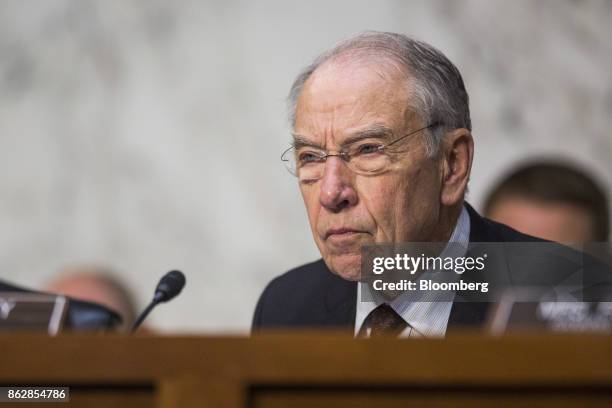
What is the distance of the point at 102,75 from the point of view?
13.5 ft

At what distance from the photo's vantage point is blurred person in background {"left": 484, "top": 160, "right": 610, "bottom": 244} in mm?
2287

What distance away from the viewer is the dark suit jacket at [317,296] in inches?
71.3

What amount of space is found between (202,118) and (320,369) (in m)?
2.95

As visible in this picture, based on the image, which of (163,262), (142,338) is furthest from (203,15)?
(142,338)

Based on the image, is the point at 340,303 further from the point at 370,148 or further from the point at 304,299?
the point at 370,148

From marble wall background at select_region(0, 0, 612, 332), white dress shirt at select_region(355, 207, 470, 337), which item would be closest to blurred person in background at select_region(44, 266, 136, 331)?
marble wall background at select_region(0, 0, 612, 332)

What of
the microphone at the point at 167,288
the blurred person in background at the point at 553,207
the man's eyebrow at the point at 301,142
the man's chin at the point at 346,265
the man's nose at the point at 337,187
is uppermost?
the blurred person in background at the point at 553,207

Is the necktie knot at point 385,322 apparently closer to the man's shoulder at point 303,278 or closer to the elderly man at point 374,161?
the elderly man at point 374,161

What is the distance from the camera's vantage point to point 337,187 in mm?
1774

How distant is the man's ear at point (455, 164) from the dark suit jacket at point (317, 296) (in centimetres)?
5

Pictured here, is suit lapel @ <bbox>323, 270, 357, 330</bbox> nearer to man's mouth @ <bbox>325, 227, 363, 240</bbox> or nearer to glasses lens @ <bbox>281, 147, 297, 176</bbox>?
man's mouth @ <bbox>325, 227, 363, 240</bbox>

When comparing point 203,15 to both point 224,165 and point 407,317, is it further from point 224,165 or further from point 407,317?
point 407,317

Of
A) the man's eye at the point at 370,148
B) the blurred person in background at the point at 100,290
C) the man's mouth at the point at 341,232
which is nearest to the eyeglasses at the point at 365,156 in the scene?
the man's eye at the point at 370,148

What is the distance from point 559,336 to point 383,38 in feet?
2.90
